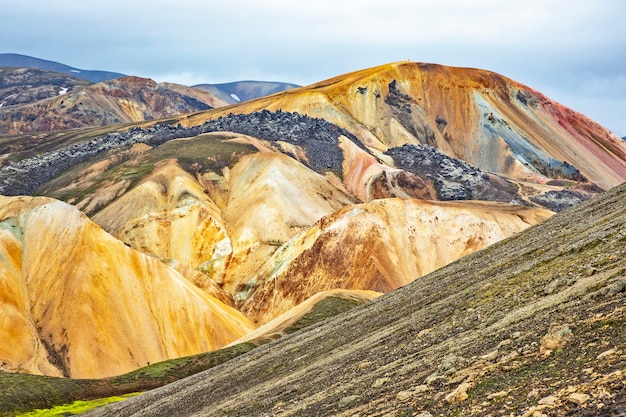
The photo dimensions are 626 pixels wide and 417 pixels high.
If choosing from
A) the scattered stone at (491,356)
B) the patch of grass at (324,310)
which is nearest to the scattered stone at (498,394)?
the scattered stone at (491,356)

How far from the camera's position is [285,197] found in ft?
359

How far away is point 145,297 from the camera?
77.2 metres

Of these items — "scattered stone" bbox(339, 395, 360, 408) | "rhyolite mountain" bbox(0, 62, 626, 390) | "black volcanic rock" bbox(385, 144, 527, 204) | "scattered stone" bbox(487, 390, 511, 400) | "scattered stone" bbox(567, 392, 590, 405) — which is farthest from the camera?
"black volcanic rock" bbox(385, 144, 527, 204)

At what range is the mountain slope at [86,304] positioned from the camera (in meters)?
69.2

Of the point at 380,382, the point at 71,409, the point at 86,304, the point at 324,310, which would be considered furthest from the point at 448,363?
the point at 86,304

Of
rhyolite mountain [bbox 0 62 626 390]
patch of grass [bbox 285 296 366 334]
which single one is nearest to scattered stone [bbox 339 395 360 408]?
rhyolite mountain [bbox 0 62 626 390]

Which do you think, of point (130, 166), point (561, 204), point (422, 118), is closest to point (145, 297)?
point (130, 166)

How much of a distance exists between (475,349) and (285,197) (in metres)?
88.2

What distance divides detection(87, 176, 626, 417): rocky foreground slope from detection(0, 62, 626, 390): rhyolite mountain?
211 inches

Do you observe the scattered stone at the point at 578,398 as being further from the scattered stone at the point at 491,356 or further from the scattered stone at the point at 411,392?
the scattered stone at the point at 411,392

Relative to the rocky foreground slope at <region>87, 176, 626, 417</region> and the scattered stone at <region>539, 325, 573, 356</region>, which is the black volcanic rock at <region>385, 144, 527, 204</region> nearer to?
the rocky foreground slope at <region>87, 176, 626, 417</region>

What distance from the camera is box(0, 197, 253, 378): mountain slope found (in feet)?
227

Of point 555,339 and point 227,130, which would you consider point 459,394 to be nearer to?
point 555,339

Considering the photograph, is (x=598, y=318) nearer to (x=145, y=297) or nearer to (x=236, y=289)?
(x=145, y=297)
